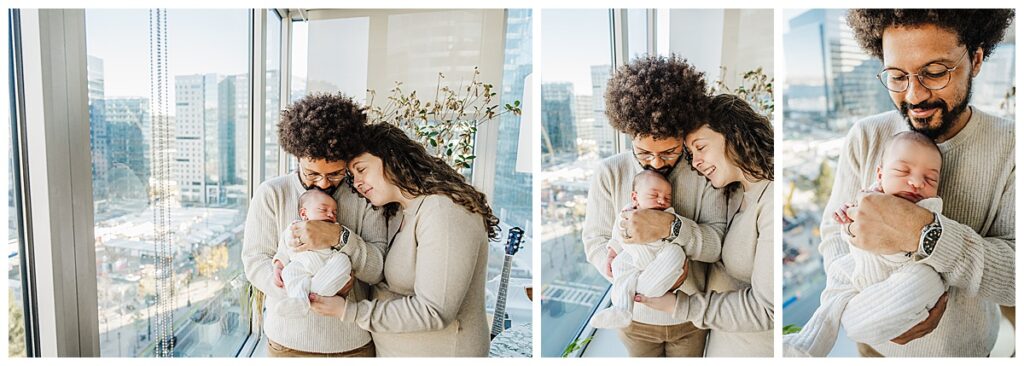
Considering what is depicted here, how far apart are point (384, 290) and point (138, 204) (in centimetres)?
70

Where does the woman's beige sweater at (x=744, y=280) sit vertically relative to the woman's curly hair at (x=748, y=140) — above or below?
below

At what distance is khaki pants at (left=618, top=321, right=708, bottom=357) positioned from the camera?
1.94 meters

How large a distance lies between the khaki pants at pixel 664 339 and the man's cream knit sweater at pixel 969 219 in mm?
447

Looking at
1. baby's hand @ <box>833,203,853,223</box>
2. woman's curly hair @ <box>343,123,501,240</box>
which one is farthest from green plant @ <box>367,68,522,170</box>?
baby's hand @ <box>833,203,853,223</box>

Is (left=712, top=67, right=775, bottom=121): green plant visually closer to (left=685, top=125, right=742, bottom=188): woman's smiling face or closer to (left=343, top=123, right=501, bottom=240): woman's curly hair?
(left=685, top=125, right=742, bottom=188): woman's smiling face

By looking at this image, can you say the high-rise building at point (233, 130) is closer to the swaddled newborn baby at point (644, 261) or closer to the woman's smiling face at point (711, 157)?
the swaddled newborn baby at point (644, 261)

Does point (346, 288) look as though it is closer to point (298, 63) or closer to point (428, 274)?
point (428, 274)

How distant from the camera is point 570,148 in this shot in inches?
76.5

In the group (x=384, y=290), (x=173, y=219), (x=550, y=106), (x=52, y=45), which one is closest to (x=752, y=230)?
(x=550, y=106)

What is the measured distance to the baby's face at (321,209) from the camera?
6.35ft

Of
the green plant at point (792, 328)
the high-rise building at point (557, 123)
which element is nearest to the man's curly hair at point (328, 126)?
the high-rise building at point (557, 123)

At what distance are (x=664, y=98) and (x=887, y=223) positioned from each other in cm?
64

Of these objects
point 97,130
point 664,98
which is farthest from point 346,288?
point 664,98

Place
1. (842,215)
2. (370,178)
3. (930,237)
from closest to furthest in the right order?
(930,237), (842,215), (370,178)
